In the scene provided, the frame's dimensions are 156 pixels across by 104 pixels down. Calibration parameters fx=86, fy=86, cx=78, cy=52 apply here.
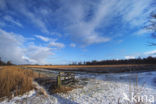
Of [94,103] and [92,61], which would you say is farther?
[92,61]

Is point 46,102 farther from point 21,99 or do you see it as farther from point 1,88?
point 1,88

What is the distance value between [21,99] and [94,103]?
430 centimetres

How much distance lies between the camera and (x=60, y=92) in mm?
6250

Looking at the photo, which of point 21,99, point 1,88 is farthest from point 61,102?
point 1,88

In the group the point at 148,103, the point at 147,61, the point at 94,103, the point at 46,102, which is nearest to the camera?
the point at 148,103

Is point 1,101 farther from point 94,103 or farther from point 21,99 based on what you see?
point 94,103

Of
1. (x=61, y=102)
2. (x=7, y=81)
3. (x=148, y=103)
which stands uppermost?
(x=7, y=81)

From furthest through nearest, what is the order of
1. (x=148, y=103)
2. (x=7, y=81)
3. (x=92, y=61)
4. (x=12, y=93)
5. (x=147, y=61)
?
(x=92, y=61), (x=147, y=61), (x=7, y=81), (x=12, y=93), (x=148, y=103)

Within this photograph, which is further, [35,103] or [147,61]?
[147,61]

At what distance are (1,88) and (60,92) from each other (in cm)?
375

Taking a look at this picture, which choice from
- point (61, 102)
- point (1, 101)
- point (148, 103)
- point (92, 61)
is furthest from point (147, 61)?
point (1, 101)

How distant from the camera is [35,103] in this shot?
473 cm

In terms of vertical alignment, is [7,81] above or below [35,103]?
above

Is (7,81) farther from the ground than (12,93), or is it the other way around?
(7,81)
